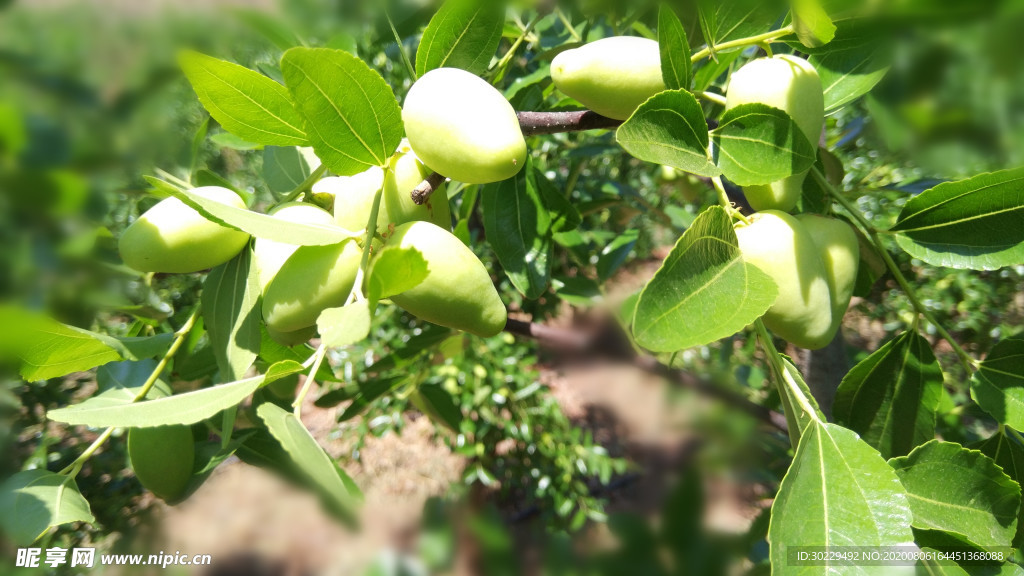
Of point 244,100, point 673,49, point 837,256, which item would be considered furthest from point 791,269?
point 244,100

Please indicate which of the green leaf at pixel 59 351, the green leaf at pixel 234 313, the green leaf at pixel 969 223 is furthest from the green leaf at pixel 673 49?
the green leaf at pixel 59 351

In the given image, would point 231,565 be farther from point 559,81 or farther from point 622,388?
point 622,388

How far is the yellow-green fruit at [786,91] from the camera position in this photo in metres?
0.39

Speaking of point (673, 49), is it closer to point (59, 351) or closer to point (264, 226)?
point (264, 226)

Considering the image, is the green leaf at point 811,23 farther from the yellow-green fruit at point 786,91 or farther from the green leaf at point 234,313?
the green leaf at point 234,313

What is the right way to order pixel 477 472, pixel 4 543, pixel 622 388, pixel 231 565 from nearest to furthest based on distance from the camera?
pixel 4 543
pixel 231 565
pixel 622 388
pixel 477 472

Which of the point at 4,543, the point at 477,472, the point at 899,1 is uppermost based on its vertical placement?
the point at 899,1

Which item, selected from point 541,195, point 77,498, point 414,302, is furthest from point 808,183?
point 77,498

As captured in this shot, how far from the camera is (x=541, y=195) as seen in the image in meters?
0.67

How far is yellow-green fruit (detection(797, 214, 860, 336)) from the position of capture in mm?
416

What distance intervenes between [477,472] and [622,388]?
1.96 feet

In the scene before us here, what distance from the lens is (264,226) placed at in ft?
1.19

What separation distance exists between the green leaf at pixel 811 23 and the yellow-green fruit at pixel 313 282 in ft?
1.06

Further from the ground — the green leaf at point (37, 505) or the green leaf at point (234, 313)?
the green leaf at point (234, 313)
